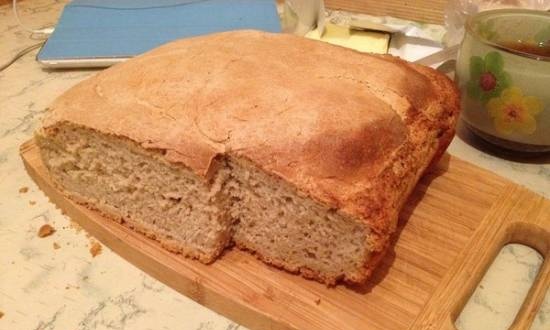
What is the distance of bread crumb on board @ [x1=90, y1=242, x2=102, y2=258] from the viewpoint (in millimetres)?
1313

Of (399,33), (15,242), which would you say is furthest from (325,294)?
(399,33)

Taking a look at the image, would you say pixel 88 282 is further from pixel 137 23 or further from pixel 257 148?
pixel 137 23

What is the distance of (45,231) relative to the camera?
4.44 feet

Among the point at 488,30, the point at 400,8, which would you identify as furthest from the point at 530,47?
the point at 400,8

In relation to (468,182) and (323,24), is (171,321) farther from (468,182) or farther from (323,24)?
(323,24)

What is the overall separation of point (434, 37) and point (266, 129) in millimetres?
1391

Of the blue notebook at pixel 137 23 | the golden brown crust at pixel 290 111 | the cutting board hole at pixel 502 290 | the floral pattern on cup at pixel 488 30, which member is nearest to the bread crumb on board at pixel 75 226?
the golden brown crust at pixel 290 111

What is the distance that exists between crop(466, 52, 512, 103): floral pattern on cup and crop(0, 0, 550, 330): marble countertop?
23 centimetres

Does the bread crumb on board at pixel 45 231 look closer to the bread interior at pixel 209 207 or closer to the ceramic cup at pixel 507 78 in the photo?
the bread interior at pixel 209 207

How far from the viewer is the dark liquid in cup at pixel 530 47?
1.55 m

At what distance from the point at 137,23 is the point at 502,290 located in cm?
167

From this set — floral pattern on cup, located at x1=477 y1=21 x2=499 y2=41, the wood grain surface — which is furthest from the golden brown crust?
the wood grain surface

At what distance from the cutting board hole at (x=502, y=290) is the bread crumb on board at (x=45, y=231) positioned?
3.30 ft

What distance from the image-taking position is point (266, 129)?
117 cm
